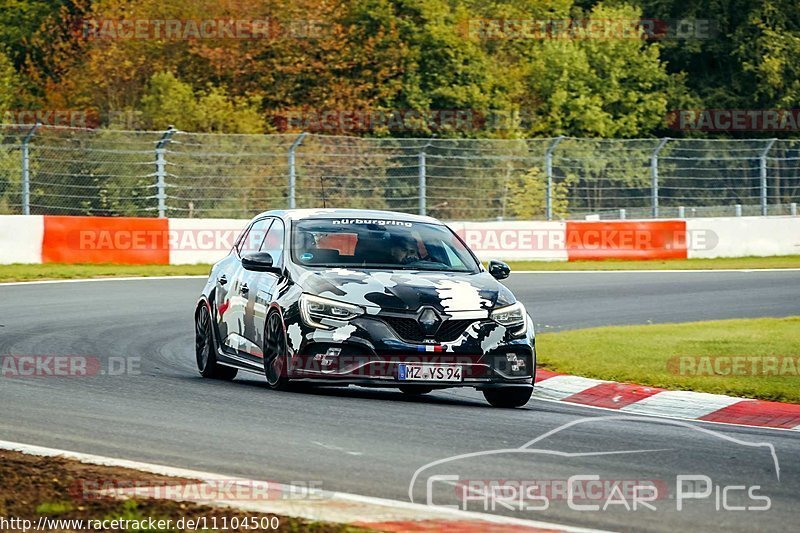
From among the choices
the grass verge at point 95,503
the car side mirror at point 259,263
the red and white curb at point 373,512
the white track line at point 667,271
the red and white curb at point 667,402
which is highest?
the car side mirror at point 259,263

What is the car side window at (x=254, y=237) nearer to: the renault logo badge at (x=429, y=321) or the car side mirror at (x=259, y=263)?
the car side mirror at (x=259, y=263)

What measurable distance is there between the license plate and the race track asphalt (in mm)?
220

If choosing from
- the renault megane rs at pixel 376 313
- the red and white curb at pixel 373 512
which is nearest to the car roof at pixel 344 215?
the renault megane rs at pixel 376 313

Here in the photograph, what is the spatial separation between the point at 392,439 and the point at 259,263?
3.11m

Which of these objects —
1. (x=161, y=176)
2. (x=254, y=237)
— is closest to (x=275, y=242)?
(x=254, y=237)

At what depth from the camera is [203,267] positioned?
2588cm

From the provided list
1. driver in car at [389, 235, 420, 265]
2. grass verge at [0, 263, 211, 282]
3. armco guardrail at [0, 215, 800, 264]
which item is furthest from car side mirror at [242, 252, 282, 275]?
armco guardrail at [0, 215, 800, 264]

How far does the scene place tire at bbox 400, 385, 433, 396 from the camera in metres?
10.6

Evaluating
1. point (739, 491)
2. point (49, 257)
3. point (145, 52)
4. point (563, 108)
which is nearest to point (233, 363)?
point (739, 491)

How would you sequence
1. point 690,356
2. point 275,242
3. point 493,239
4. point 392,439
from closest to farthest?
point 392,439, point 275,242, point 690,356, point 493,239

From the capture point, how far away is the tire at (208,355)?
12469 millimetres

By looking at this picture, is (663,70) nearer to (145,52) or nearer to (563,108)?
(563,108)

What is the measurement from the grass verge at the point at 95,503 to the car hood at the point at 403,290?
137 inches

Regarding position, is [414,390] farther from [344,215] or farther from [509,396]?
[344,215]
